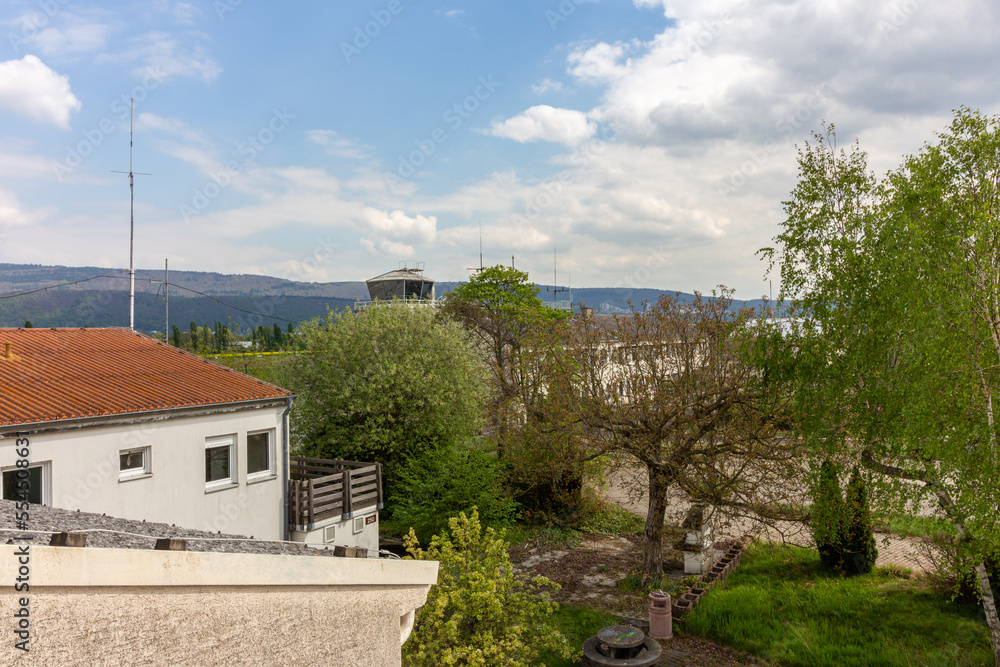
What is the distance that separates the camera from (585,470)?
69.1 feet

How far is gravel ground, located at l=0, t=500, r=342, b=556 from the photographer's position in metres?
4.13

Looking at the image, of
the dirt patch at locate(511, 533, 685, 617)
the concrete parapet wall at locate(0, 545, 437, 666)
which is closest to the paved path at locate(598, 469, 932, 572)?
the dirt patch at locate(511, 533, 685, 617)

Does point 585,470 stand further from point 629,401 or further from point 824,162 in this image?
point 824,162

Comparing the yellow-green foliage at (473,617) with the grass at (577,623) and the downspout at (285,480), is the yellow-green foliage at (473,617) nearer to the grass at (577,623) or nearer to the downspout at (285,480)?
the grass at (577,623)

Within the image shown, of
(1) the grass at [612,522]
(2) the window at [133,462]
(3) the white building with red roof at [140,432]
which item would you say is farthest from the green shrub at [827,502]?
(2) the window at [133,462]

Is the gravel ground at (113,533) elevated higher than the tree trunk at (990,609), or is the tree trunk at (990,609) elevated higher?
the gravel ground at (113,533)

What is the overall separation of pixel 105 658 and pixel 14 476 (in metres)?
11.0

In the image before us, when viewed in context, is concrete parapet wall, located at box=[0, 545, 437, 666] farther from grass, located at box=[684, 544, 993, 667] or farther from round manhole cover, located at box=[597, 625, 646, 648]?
grass, located at box=[684, 544, 993, 667]

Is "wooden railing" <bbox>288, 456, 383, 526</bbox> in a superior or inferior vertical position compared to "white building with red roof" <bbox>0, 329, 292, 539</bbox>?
inferior

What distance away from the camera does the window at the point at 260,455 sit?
1656cm

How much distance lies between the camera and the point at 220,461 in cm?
1577

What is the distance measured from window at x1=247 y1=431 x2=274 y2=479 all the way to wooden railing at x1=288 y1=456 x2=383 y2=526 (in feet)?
2.70

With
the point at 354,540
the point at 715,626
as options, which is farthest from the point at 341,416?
the point at 715,626

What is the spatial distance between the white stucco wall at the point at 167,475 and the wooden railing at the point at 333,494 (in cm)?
46
